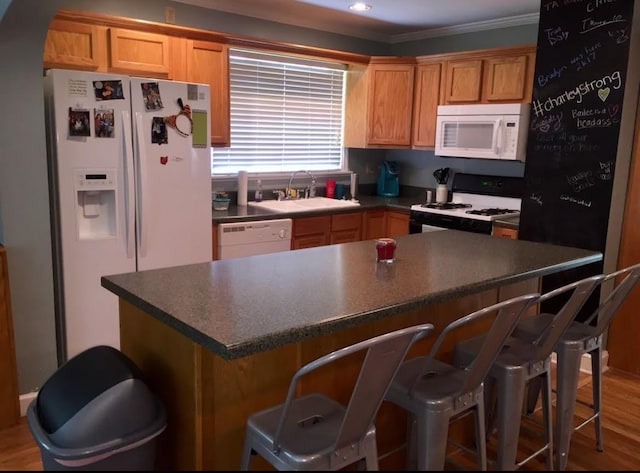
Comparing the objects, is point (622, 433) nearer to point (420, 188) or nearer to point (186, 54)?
point (420, 188)

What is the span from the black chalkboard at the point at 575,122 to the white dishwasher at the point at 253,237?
5.55ft

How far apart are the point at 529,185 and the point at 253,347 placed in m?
2.72

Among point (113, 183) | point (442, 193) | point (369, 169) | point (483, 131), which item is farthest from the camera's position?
point (369, 169)

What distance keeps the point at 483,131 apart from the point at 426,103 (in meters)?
0.69

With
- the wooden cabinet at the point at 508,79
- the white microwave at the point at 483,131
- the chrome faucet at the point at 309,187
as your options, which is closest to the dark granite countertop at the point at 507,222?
the white microwave at the point at 483,131

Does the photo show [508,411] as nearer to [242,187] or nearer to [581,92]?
[581,92]

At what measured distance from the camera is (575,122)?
330 cm

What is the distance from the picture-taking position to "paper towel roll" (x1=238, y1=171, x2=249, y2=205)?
14.3 ft

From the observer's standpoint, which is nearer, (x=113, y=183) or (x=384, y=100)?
(x=113, y=183)

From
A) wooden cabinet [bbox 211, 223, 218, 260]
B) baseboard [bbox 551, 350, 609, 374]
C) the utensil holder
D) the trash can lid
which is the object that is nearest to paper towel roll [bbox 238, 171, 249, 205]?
wooden cabinet [bbox 211, 223, 218, 260]

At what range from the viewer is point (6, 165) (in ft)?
8.53

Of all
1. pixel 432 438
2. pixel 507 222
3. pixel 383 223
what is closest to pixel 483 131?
pixel 507 222

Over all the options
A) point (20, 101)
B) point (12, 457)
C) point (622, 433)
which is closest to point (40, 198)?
point (20, 101)

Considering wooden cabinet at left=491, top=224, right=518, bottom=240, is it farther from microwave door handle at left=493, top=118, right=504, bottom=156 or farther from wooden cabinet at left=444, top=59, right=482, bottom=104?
wooden cabinet at left=444, top=59, right=482, bottom=104
